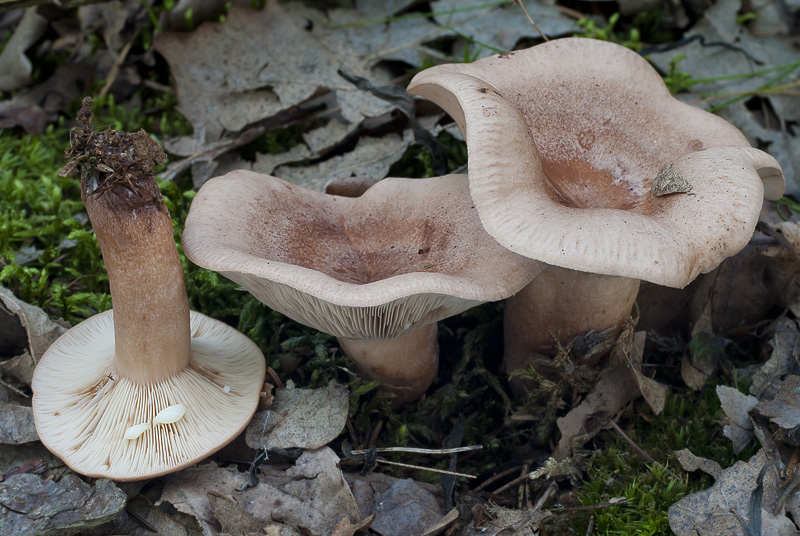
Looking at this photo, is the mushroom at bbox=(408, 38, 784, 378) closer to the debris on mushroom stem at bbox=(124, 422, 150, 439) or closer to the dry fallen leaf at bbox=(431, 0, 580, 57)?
the dry fallen leaf at bbox=(431, 0, 580, 57)

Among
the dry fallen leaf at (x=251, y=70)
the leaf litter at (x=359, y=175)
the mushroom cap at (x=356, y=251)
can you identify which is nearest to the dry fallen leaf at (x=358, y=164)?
the leaf litter at (x=359, y=175)

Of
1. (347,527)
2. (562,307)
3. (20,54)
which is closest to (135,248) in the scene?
(347,527)

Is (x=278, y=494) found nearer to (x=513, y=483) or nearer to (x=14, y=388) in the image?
(x=513, y=483)

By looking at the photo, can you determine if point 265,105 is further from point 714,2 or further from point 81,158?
point 714,2

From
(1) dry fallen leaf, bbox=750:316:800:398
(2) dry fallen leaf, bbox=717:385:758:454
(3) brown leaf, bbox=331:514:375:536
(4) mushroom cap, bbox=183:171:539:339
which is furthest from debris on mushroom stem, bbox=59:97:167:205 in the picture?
(1) dry fallen leaf, bbox=750:316:800:398

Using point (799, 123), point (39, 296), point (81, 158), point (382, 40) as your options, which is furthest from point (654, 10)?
point (39, 296)

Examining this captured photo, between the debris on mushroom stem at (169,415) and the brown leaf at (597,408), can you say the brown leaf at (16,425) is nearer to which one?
the debris on mushroom stem at (169,415)
